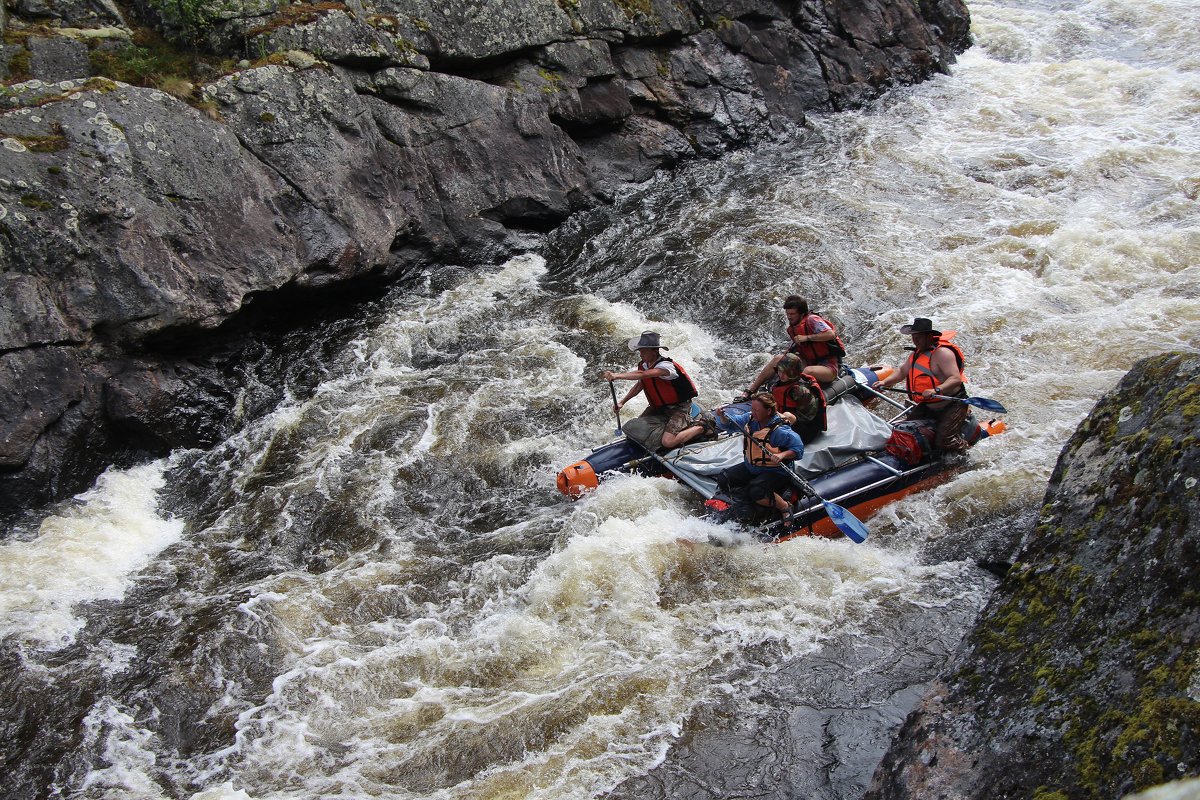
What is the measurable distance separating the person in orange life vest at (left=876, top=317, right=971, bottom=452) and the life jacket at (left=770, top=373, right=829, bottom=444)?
2.88ft

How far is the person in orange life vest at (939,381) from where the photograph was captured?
820 cm

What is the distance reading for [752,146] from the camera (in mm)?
17500

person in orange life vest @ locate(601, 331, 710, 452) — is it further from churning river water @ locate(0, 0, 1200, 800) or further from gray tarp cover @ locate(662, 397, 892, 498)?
churning river water @ locate(0, 0, 1200, 800)

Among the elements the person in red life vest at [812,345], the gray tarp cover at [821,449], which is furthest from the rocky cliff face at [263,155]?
the person in red life vest at [812,345]

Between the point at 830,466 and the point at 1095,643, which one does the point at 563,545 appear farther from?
the point at 1095,643

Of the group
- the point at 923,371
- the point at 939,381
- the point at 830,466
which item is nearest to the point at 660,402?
the point at 830,466

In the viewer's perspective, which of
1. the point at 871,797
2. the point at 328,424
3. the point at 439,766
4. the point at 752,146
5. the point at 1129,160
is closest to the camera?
the point at 871,797

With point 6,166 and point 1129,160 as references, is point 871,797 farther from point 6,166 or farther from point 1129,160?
point 1129,160

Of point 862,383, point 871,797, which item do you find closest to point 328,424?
point 862,383

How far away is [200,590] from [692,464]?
15.1 feet

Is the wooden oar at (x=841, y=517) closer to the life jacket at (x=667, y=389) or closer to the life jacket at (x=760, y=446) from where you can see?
the life jacket at (x=760, y=446)

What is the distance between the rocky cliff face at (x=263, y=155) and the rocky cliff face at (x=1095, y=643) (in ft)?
28.2

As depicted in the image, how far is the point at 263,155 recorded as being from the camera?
11344mm

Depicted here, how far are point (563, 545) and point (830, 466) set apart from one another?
2.58m
